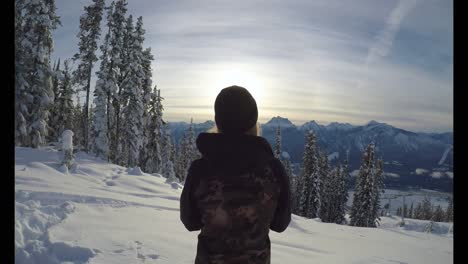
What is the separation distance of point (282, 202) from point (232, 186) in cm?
54

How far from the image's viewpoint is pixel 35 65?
26.4 metres

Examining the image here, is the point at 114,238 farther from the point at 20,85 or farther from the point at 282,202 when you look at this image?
the point at 20,85

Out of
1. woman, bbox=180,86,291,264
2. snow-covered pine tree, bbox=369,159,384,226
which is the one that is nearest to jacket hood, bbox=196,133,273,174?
woman, bbox=180,86,291,264

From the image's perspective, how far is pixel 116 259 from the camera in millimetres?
5141

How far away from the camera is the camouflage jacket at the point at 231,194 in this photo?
2.80 meters

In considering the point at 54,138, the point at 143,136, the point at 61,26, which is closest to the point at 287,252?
the point at 61,26

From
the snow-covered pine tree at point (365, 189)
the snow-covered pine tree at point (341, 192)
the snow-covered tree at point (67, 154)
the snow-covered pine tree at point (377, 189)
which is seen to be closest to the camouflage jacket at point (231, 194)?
the snow-covered tree at point (67, 154)

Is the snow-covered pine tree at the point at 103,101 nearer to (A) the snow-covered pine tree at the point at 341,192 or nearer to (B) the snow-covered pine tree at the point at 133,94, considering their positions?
(B) the snow-covered pine tree at the point at 133,94

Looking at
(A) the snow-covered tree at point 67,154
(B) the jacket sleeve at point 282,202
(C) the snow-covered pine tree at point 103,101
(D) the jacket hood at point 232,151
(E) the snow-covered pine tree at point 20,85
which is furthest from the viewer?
(C) the snow-covered pine tree at point 103,101

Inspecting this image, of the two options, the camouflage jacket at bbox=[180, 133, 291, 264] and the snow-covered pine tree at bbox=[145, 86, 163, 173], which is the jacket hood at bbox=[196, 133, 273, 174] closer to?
the camouflage jacket at bbox=[180, 133, 291, 264]

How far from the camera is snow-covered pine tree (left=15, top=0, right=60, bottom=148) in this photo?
26000mm

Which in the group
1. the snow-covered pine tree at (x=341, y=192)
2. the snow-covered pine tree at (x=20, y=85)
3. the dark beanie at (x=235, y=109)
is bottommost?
the snow-covered pine tree at (x=341, y=192)

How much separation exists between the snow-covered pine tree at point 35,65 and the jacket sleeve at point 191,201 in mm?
27024

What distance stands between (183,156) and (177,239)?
174 feet
